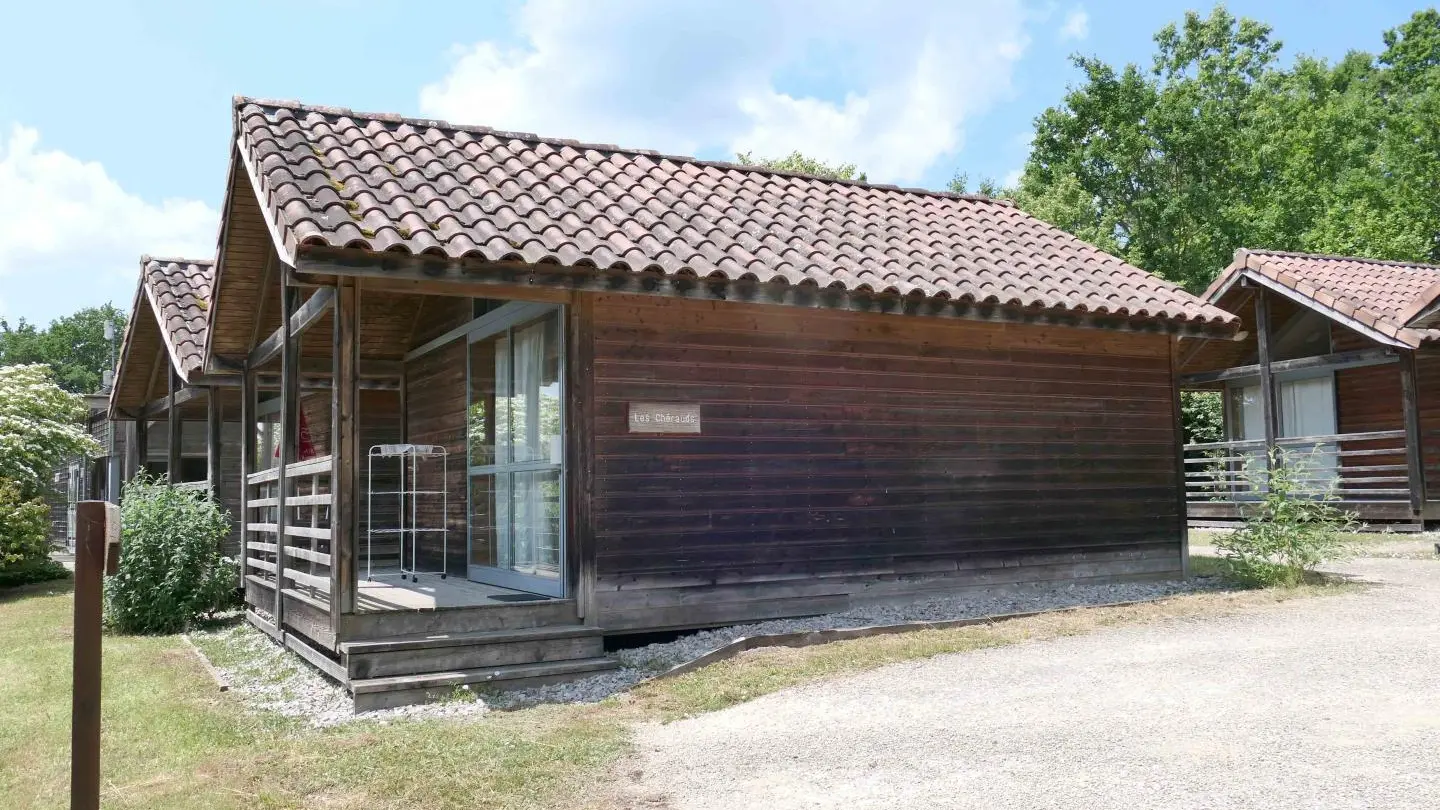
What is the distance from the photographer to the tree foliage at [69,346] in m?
82.2

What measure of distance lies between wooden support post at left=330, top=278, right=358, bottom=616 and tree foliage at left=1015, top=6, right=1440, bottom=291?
31.7m

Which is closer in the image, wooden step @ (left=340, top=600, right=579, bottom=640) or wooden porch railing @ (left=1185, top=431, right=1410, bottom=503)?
wooden step @ (left=340, top=600, right=579, bottom=640)

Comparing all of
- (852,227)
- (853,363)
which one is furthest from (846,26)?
(853,363)

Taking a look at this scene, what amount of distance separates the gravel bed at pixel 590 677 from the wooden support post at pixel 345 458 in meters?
0.68

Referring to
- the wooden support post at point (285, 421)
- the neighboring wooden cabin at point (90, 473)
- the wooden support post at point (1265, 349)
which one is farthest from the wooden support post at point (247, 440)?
the wooden support post at point (1265, 349)

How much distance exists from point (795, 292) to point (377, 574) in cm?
665

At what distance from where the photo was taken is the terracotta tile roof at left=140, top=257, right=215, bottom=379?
12617 millimetres

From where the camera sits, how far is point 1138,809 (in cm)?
439

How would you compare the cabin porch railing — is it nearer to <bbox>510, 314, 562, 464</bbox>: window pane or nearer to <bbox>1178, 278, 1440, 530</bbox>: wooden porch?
<bbox>510, 314, 562, 464</bbox>: window pane

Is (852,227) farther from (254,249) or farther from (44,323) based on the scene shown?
(44,323)

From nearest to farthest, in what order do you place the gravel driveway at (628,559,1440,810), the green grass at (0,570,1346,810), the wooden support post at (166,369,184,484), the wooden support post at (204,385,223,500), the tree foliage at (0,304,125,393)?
the gravel driveway at (628,559,1440,810) → the green grass at (0,570,1346,810) → the wooden support post at (204,385,223,500) → the wooden support post at (166,369,184,484) → the tree foliage at (0,304,125,393)

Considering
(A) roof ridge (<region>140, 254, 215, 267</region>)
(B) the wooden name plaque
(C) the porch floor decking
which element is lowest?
(C) the porch floor decking

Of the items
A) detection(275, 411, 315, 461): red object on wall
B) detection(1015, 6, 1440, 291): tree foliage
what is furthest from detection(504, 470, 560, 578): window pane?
detection(1015, 6, 1440, 291): tree foliage

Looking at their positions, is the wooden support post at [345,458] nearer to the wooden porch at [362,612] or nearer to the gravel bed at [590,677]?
the wooden porch at [362,612]
